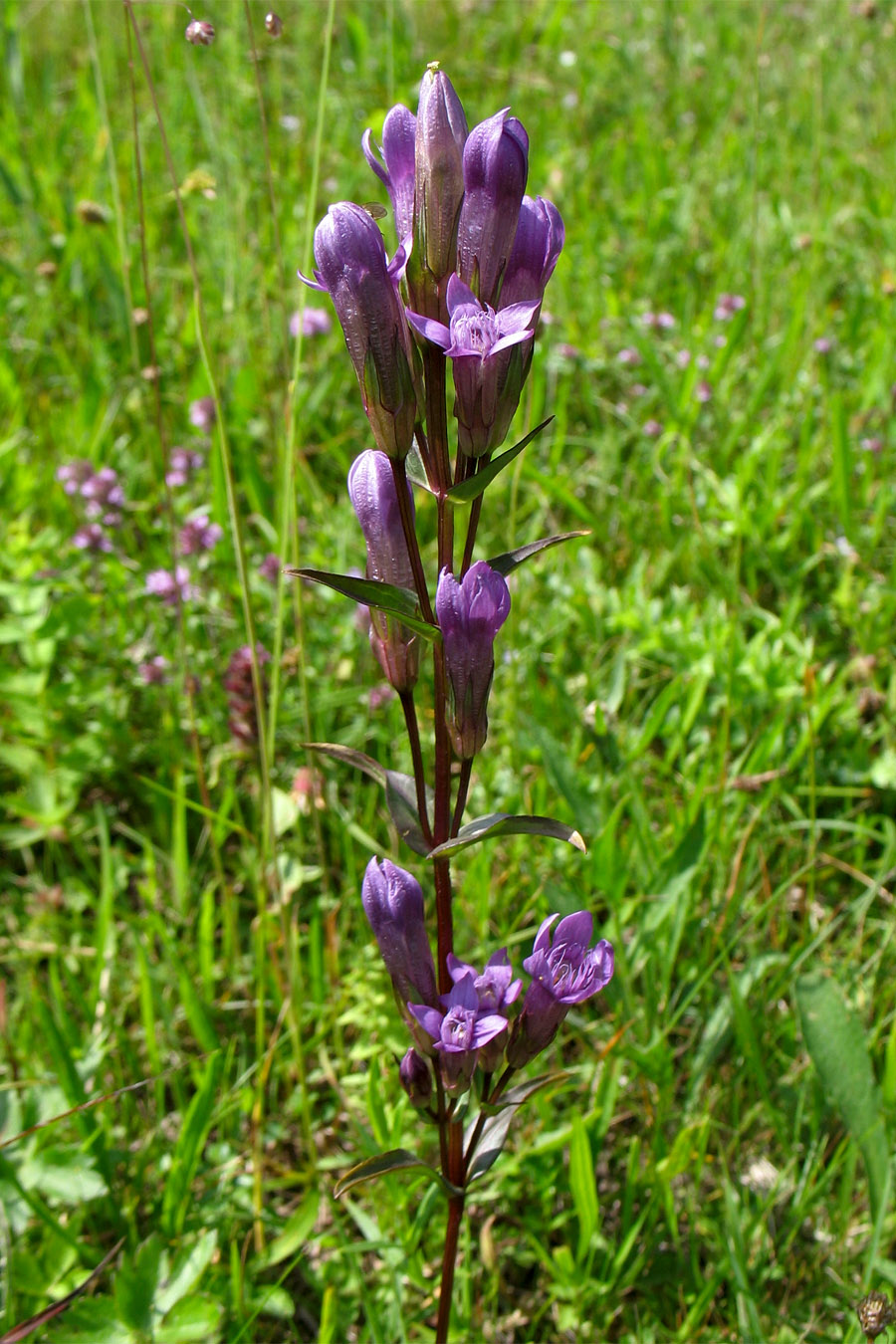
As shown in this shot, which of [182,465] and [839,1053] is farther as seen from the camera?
[182,465]

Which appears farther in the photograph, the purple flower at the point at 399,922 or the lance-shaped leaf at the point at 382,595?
the purple flower at the point at 399,922


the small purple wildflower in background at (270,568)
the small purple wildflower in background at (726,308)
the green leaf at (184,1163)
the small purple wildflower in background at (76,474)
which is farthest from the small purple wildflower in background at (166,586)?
the small purple wildflower in background at (726,308)

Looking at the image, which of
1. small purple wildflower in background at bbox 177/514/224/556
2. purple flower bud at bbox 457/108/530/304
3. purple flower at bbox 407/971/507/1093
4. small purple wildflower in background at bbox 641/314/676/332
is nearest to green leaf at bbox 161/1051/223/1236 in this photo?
purple flower at bbox 407/971/507/1093

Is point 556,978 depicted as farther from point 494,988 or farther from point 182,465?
point 182,465

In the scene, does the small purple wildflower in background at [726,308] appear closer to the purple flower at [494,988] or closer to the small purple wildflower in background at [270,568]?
the small purple wildflower in background at [270,568]

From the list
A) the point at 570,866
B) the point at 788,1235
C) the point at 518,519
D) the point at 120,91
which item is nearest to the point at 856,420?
the point at 518,519

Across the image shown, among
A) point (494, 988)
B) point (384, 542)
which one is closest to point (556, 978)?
point (494, 988)

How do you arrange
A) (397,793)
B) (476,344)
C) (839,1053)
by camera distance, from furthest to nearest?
(839,1053) → (397,793) → (476,344)
